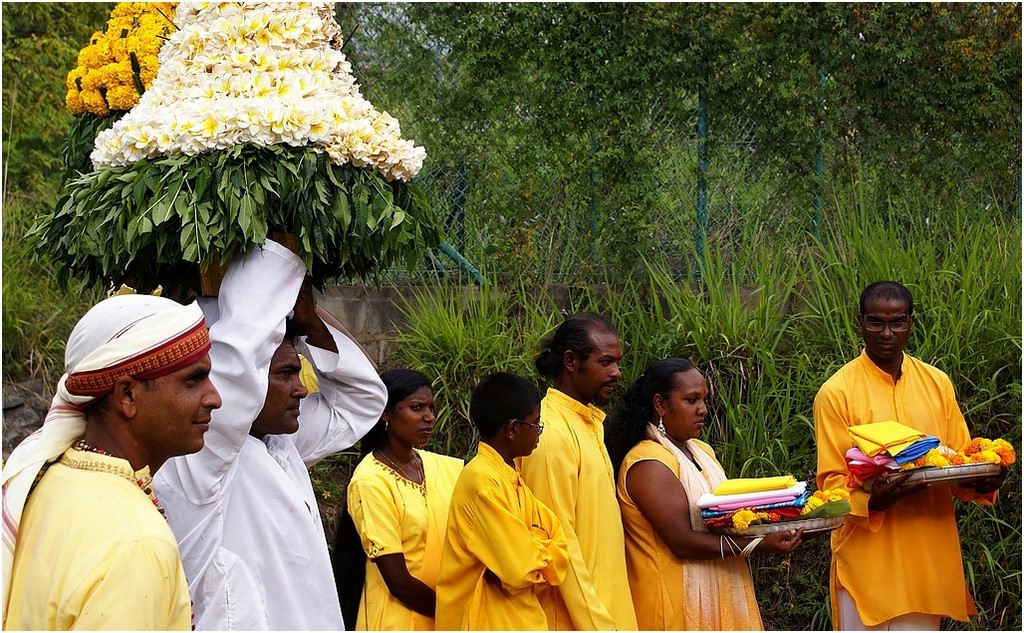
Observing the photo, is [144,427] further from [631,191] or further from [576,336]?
[631,191]

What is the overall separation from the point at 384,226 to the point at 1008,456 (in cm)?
296

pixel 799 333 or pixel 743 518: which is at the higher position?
pixel 799 333

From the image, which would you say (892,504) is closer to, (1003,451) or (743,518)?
(1003,451)

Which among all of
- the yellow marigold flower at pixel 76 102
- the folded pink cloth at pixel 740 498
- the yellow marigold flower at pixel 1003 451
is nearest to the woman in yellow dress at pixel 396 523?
the folded pink cloth at pixel 740 498

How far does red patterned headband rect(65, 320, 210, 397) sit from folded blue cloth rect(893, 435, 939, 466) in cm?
318

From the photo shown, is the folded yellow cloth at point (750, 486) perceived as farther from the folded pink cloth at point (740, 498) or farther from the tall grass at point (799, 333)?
the tall grass at point (799, 333)

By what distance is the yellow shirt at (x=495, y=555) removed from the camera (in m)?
4.08

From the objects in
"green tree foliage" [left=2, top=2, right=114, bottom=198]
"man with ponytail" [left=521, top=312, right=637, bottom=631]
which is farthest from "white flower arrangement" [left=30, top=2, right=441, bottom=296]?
"green tree foliage" [left=2, top=2, right=114, bottom=198]

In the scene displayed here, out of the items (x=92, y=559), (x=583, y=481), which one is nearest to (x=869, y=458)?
(x=583, y=481)

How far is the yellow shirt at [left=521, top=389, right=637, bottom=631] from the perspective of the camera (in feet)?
14.2

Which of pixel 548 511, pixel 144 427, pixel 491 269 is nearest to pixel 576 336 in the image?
pixel 548 511

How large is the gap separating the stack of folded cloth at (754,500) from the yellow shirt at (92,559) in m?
2.54

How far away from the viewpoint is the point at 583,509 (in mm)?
4465

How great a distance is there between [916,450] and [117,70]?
371 centimetres
